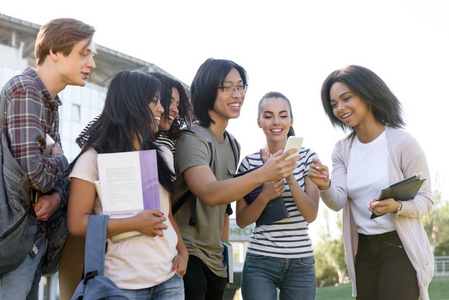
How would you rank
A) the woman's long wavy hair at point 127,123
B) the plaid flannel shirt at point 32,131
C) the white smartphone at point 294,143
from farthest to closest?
the white smartphone at point 294,143
the woman's long wavy hair at point 127,123
the plaid flannel shirt at point 32,131

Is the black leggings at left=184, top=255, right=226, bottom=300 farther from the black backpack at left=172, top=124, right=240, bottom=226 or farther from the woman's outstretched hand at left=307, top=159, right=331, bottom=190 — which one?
the woman's outstretched hand at left=307, top=159, right=331, bottom=190

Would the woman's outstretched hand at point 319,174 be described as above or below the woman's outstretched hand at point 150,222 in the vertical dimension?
above

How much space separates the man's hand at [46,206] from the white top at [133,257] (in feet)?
0.63

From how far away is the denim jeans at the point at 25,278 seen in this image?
91.7 inches

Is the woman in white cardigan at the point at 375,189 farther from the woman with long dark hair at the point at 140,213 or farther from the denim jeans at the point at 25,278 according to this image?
the denim jeans at the point at 25,278

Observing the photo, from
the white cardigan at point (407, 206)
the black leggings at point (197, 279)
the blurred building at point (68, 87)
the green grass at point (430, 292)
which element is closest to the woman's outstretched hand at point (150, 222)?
the black leggings at point (197, 279)

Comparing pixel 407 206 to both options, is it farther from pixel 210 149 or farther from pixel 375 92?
pixel 210 149

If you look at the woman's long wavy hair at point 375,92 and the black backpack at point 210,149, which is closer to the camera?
the black backpack at point 210,149

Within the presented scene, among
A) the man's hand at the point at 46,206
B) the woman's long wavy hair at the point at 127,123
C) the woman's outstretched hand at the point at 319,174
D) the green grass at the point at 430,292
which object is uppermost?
the woman's long wavy hair at the point at 127,123

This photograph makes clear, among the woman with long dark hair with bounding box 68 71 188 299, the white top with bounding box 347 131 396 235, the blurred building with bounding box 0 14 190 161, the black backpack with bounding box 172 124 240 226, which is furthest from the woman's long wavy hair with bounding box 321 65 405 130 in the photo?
the blurred building with bounding box 0 14 190 161

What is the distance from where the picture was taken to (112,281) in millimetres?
2240

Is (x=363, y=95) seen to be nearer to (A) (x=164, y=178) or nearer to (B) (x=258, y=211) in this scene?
(B) (x=258, y=211)

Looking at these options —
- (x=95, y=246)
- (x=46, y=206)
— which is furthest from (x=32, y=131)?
(x=95, y=246)

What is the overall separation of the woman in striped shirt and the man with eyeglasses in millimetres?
223
